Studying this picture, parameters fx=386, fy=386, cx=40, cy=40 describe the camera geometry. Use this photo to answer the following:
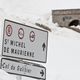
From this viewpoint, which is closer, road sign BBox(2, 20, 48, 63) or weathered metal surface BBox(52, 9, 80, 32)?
road sign BBox(2, 20, 48, 63)

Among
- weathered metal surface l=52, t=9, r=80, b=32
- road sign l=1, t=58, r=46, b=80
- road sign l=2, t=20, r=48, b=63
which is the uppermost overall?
weathered metal surface l=52, t=9, r=80, b=32

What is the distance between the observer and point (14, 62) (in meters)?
3.59

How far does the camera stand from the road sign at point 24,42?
3.52m

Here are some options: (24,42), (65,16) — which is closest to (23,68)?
(24,42)

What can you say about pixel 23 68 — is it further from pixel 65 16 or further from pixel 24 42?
pixel 65 16

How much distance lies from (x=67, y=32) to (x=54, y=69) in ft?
16.8

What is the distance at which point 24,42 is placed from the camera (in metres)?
3.72

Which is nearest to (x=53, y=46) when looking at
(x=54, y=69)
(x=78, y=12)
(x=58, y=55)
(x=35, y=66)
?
(x=58, y=55)

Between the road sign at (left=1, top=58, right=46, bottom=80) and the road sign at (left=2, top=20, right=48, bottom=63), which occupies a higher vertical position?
the road sign at (left=2, top=20, right=48, bottom=63)

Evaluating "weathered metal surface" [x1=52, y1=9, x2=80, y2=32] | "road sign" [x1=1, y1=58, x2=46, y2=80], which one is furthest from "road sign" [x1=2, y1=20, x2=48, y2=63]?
"weathered metal surface" [x1=52, y1=9, x2=80, y2=32]

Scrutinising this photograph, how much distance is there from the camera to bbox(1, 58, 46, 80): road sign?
3.52 metres

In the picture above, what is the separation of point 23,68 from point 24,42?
0.82 ft

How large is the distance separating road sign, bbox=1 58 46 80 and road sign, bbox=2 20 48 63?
6 centimetres

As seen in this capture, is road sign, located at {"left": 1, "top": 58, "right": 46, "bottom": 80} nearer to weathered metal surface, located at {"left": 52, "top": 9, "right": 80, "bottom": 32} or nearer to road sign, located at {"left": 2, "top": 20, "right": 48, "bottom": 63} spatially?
road sign, located at {"left": 2, "top": 20, "right": 48, "bottom": 63}
